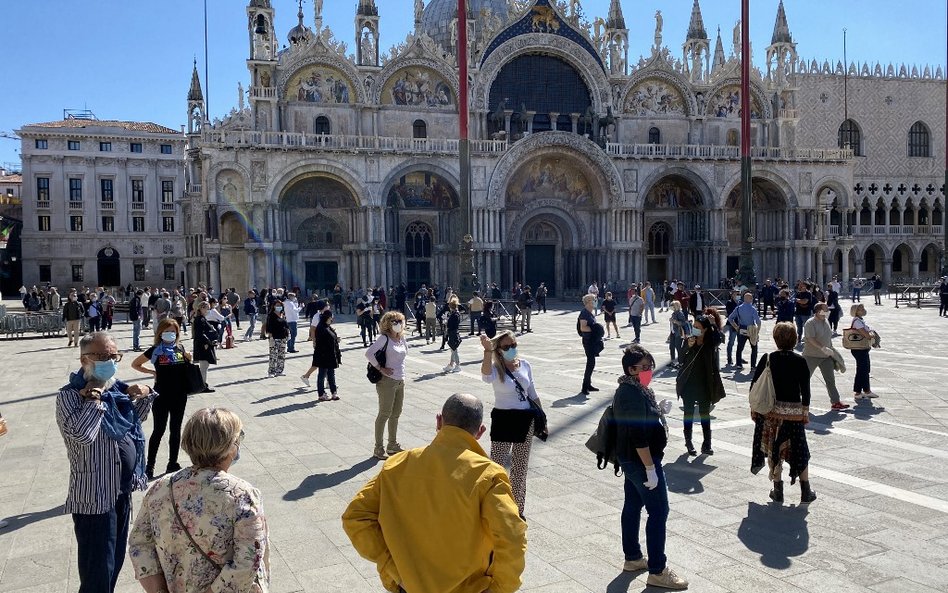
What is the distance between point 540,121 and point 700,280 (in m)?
12.7

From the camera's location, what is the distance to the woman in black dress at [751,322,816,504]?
286 inches

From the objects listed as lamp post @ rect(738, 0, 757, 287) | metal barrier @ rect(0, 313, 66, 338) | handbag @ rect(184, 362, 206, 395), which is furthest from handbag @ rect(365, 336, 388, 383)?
lamp post @ rect(738, 0, 757, 287)

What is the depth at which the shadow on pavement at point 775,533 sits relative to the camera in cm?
618

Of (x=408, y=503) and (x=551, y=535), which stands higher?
(x=408, y=503)

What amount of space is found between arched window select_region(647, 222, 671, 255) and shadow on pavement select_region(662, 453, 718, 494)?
122 ft

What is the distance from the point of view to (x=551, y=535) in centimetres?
668

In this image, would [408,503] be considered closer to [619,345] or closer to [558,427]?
[558,427]

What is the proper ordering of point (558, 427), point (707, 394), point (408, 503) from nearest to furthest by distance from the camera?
point (408, 503), point (707, 394), point (558, 427)

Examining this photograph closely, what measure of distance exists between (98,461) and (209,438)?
6.24 feet

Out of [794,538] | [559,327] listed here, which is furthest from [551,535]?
[559,327]

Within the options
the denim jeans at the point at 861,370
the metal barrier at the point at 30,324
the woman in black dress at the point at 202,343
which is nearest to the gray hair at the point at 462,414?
the woman in black dress at the point at 202,343

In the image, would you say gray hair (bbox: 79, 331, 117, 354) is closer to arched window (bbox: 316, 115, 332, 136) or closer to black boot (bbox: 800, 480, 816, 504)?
black boot (bbox: 800, 480, 816, 504)

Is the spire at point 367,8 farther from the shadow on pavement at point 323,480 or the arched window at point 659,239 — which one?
the shadow on pavement at point 323,480

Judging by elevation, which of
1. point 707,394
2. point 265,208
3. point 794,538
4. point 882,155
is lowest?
point 794,538
